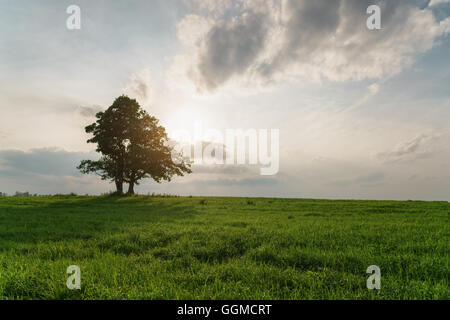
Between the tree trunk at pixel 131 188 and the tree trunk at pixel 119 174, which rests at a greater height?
the tree trunk at pixel 119 174

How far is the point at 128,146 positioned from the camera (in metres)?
37.2

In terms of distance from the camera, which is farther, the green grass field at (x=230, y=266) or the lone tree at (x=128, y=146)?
the lone tree at (x=128, y=146)

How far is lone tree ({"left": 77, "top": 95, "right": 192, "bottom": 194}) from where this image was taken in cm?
3591

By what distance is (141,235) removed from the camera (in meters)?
8.68

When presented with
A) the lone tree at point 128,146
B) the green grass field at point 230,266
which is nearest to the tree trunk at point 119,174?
the lone tree at point 128,146

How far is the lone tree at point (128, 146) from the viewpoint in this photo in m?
35.9

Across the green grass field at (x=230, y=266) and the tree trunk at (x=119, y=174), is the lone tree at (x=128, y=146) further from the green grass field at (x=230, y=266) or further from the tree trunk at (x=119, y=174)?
the green grass field at (x=230, y=266)

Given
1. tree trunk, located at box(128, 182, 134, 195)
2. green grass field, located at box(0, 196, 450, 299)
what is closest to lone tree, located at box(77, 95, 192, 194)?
tree trunk, located at box(128, 182, 134, 195)

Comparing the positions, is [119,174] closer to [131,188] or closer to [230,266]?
[131,188]

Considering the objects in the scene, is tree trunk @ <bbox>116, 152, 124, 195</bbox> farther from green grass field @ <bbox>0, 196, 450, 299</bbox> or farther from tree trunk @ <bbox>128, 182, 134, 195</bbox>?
green grass field @ <bbox>0, 196, 450, 299</bbox>

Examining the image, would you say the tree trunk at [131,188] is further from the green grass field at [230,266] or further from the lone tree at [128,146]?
the green grass field at [230,266]
